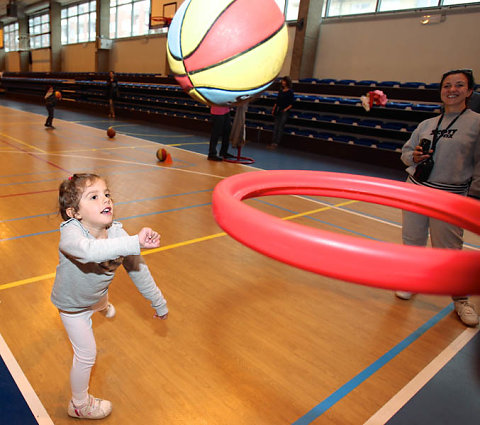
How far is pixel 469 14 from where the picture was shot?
353 inches

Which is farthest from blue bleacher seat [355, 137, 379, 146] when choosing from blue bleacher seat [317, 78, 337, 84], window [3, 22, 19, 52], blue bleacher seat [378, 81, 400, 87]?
window [3, 22, 19, 52]

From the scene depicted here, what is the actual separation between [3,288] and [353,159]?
30.7 feet

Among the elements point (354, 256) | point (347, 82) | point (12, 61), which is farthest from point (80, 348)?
→ point (12, 61)

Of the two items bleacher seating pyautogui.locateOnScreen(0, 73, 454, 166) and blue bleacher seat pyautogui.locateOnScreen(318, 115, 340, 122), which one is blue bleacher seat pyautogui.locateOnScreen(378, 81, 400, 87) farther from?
blue bleacher seat pyautogui.locateOnScreen(318, 115, 340, 122)

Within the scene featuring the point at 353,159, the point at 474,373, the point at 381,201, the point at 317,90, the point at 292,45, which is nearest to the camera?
the point at 381,201

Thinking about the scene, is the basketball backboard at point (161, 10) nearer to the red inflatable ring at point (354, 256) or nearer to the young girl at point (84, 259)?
the young girl at point (84, 259)

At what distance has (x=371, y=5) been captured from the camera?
10.9 meters

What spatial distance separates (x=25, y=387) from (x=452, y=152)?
295 cm

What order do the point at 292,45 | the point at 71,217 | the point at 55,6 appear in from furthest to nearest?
the point at 55,6 < the point at 292,45 < the point at 71,217

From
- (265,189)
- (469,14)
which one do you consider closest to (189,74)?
(265,189)

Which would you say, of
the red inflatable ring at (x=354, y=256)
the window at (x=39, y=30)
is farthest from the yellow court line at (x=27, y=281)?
the window at (x=39, y=30)

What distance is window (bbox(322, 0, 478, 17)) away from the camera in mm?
9740

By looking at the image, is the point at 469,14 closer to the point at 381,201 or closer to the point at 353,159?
the point at 353,159

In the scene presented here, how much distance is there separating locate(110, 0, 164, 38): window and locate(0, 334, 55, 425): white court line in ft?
60.1
